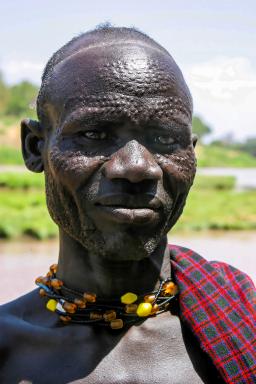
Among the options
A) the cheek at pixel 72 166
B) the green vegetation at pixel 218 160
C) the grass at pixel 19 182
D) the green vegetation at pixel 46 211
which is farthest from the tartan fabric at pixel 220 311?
the green vegetation at pixel 218 160

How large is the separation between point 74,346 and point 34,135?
0.73 m

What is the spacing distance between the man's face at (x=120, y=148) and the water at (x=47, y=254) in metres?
5.60

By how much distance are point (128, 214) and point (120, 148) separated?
20 cm

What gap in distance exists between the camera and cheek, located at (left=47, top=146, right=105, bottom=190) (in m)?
1.85

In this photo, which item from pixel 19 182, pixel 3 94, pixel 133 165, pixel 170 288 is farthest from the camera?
pixel 3 94

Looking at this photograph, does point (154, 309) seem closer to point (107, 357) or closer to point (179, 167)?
point (107, 357)

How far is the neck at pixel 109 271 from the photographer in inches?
80.4

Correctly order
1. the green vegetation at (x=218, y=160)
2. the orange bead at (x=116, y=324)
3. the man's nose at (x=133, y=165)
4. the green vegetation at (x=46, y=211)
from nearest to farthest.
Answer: the man's nose at (x=133, y=165), the orange bead at (x=116, y=324), the green vegetation at (x=46, y=211), the green vegetation at (x=218, y=160)

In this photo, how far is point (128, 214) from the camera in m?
1.78

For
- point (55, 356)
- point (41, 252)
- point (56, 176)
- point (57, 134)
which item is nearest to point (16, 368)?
point (55, 356)

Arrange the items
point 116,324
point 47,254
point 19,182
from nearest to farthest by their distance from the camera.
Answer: point 116,324, point 47,254, point 19,182

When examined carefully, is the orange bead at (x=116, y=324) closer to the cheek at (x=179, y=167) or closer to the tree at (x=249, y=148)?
the cheek at (x=179, y=167)

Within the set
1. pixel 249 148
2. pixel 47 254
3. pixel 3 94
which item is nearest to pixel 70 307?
pixel 47 254

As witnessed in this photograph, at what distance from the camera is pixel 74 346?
200cm
